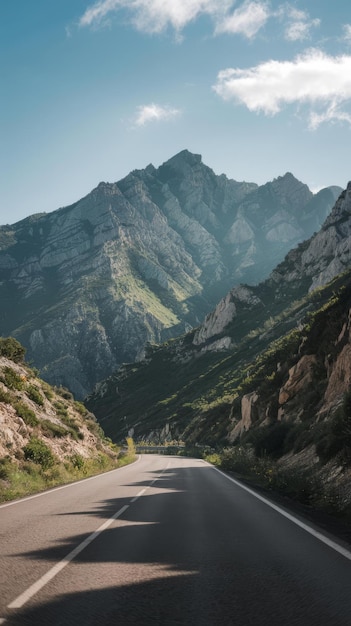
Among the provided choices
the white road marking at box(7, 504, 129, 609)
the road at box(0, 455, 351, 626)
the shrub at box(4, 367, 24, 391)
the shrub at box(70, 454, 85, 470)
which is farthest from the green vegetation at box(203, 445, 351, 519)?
the shrub at box(4, 367, 24, 391)

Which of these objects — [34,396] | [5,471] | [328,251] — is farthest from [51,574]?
[328,251]

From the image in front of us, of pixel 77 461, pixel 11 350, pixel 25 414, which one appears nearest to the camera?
pixel 25 414

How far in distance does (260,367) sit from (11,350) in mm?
42382

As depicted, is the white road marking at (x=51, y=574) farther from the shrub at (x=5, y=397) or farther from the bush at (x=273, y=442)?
the bush at (x=273, y=442)

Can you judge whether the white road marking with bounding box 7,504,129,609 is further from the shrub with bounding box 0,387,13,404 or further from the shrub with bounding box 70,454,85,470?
the shrub with bounding box 70,454,85,470

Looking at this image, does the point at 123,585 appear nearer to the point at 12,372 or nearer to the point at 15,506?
the point at 15,506

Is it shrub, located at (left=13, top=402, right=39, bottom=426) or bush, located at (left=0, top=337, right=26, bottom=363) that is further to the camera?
bush, located at (left=0, top=337, right=26, bottom=363)

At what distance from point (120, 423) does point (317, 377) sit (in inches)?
3817

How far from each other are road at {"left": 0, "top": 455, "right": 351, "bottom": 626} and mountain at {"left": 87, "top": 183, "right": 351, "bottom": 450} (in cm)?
737

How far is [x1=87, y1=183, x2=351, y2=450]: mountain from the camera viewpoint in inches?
1198

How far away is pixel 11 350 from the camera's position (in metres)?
32.2

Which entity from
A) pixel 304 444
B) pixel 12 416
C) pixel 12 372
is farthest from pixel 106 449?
pixel 304 444

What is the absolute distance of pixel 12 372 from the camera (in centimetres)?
2684

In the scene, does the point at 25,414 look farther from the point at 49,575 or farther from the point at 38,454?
the point at 49,575
